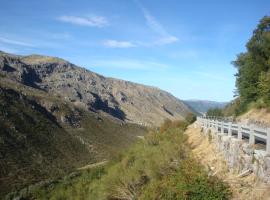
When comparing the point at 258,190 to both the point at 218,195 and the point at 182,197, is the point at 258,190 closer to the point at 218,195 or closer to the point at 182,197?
the point at 218,195

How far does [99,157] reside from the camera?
127500mm

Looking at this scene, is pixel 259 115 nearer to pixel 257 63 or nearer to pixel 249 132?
pixel 257 63

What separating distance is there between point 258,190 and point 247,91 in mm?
34037

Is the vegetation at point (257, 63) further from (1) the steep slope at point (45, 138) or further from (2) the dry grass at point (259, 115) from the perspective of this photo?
(1) the steep slope at point (45, 138)

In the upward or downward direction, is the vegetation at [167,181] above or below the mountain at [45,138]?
above

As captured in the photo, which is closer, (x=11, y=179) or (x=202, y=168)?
(x=202, y=168)

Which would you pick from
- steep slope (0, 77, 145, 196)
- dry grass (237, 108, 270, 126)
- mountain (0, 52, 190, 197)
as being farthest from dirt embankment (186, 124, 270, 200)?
mountain (0, 52, 190, 197)

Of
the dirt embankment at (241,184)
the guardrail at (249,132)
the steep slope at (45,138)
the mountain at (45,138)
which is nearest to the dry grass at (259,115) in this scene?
the guardrail at (249,132)

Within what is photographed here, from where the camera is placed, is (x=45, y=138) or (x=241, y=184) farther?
(x=45, y=138)

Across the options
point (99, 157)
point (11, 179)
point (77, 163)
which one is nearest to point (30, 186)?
point (11, 179)

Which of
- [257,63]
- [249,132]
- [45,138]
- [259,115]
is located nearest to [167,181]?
[249,132]

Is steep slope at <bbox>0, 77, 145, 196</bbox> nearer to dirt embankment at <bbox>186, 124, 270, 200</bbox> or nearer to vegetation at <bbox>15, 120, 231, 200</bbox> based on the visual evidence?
vegetation at <bbox>15, 120, 231, 200</bbox>

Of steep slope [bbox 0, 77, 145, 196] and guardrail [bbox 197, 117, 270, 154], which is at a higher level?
guardrail [bbox 197, 117, 270, 154]

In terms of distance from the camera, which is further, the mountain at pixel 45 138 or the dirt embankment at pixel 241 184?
the mountain at pixel 45 138
